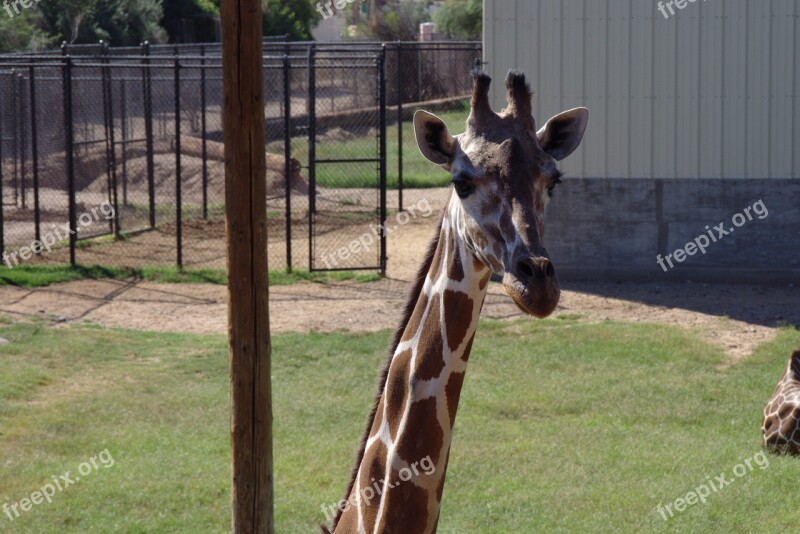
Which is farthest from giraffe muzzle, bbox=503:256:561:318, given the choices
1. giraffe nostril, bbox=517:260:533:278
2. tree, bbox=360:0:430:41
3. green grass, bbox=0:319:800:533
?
tree, bbox=360:0:430:41

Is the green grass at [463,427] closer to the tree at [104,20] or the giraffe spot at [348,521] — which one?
the giraffe spot at [348,521]

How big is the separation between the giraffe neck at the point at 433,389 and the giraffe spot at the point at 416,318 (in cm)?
3

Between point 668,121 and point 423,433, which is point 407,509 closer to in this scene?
point 423,433

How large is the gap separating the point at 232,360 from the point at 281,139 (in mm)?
22755

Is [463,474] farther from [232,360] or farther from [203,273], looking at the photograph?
[203,273]

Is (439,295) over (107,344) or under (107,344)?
over

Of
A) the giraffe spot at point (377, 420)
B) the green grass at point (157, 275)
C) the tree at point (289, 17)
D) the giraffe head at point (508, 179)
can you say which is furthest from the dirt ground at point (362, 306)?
the tree at point (289, 17)

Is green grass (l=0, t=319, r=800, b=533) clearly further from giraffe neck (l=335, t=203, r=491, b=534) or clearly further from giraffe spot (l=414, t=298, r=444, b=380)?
giraffe spot (l=414, t=298, r=444, b=380)

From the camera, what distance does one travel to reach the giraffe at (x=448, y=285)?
379 cm

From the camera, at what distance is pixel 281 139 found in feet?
89.2

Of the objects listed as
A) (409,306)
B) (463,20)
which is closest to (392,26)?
(463,20)

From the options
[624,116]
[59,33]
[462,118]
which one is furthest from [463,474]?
[59,33]

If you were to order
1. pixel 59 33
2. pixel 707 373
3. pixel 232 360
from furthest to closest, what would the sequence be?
pixel 59 33, pixel 707 373, pixel 232 360

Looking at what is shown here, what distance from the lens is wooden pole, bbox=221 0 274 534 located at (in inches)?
179
